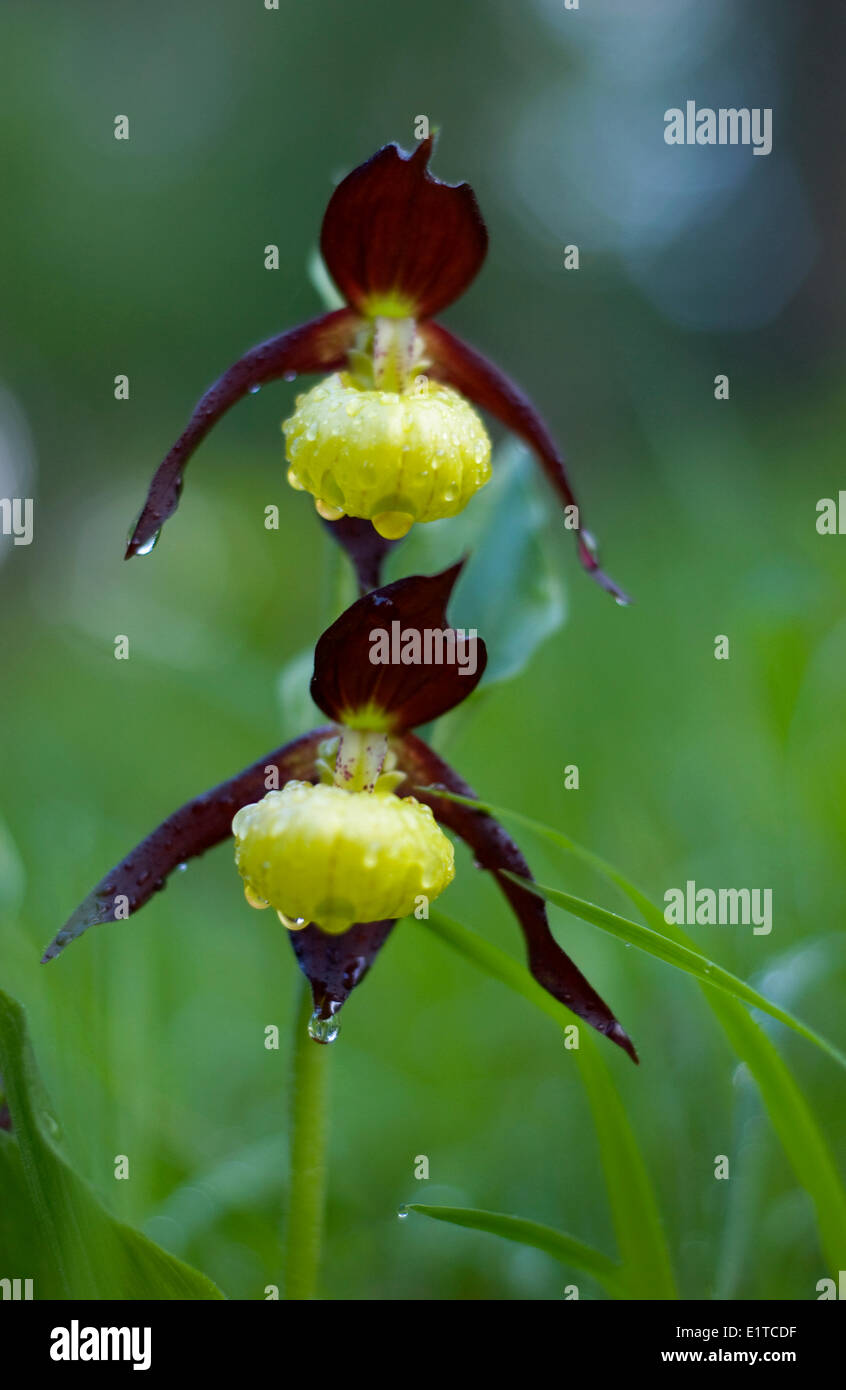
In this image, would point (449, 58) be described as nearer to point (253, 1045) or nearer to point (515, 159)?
point (515, 159)

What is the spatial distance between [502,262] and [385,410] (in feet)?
29.1

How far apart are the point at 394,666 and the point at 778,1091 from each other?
58 cm

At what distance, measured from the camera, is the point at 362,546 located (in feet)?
4.18

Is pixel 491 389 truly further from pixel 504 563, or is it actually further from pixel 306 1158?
pixel 306 1158

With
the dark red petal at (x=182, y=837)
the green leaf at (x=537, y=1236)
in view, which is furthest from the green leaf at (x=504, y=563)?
the green leaf at (x=537, y=1236)

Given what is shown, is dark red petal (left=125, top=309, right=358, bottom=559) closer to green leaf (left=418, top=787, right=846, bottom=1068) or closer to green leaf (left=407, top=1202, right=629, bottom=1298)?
green leaf (left=418, top=787, right=846, bottom=1068)

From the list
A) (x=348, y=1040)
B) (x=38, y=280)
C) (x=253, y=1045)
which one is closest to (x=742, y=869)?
(x=348, y=1040)

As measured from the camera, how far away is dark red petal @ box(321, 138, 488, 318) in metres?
1.15

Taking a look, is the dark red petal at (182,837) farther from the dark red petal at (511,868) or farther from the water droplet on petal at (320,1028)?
the water droplet on petal at (320,1028)

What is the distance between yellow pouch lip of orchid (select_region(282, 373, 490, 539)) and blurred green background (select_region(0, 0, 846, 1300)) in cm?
21

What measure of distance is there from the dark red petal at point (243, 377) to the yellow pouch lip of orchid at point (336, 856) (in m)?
0.31

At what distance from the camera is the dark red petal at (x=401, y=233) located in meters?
1.15

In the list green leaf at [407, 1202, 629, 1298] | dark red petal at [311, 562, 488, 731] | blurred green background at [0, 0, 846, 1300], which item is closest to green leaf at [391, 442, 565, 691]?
blurred green background at [0, 0, 846, 1300]

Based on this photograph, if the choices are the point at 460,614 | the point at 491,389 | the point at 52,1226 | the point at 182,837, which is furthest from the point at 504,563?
the point at 52,1226
